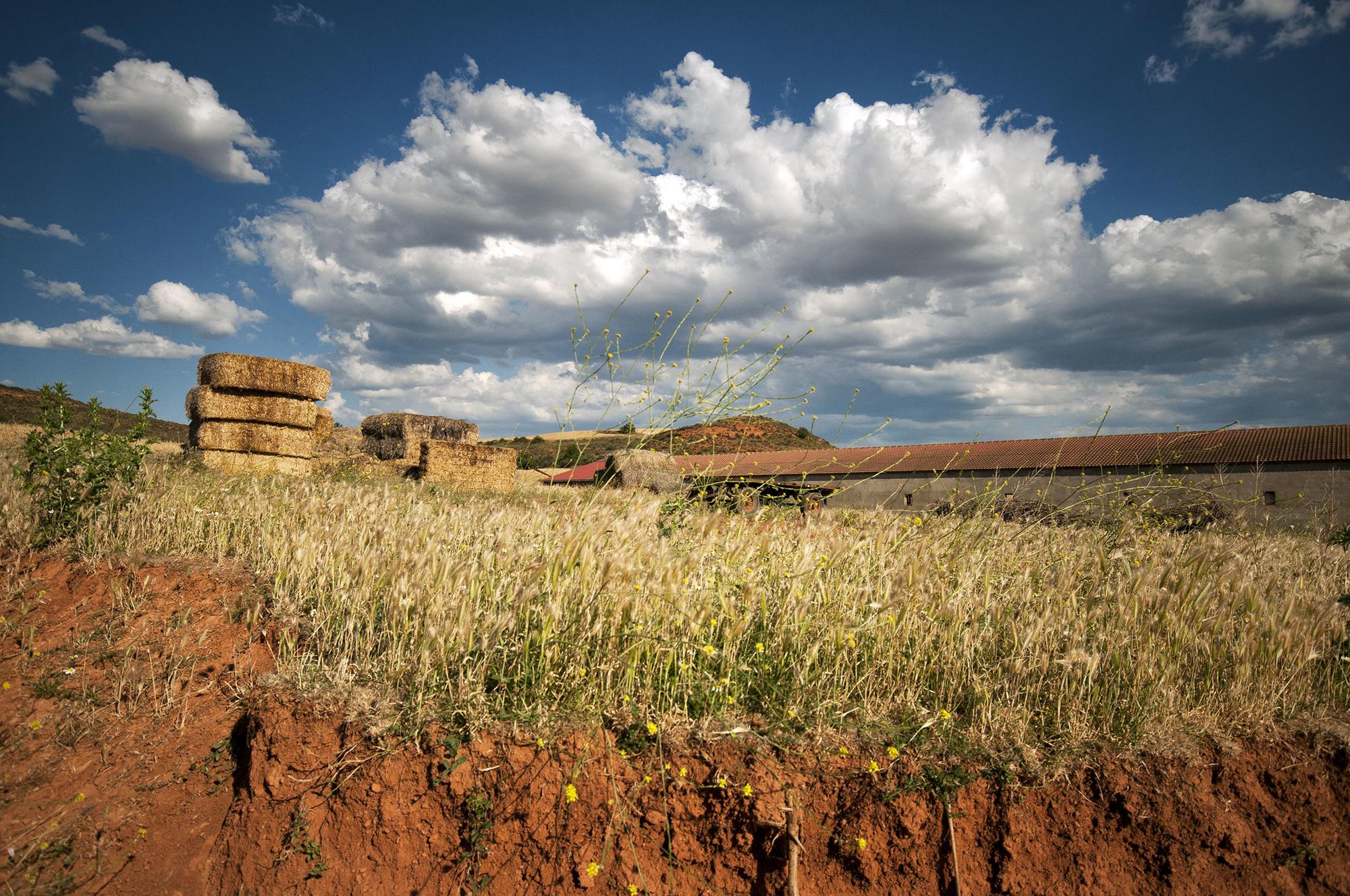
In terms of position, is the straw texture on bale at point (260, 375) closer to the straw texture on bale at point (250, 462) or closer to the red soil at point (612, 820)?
the straw texture on bale at point (250, 462)

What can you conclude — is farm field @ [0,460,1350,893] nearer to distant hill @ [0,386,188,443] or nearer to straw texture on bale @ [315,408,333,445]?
straw texture on bale @ [315,408,333,445]

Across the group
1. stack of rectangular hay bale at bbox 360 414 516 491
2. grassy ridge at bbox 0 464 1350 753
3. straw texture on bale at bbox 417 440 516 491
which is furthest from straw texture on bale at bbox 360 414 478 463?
grassy ridge at bbox 0 464 1350 753

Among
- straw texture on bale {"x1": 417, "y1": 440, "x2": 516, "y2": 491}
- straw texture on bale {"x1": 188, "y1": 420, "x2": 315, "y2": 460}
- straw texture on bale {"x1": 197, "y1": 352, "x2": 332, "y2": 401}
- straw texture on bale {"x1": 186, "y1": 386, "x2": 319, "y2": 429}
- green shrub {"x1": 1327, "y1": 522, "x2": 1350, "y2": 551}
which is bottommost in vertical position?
green shrub {"x1": 1327, "y1": 522, "x2": 1350, "y2": 551}

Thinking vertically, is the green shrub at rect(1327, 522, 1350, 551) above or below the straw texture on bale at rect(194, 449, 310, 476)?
below

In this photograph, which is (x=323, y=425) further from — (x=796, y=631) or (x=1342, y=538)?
(x=1342, y=538)

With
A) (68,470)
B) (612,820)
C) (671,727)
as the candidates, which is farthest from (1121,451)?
(68,470)

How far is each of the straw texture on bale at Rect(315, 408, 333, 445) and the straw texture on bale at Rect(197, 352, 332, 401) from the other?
367 centimetres

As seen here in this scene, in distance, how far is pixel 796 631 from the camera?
128 inches

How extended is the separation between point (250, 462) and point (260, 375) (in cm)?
157

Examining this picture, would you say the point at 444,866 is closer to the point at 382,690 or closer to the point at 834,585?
the point at 382,690

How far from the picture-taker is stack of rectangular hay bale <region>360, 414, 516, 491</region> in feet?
47.2

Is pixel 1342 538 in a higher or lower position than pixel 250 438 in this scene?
lower

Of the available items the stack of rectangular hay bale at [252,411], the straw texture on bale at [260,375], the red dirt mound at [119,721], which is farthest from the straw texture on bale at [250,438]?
the red dirt mound at [119,721]

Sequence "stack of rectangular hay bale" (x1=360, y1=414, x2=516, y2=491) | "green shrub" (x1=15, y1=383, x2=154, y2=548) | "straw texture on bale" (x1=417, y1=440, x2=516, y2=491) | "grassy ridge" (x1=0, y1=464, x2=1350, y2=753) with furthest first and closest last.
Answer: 1. "stack of rectangular hay bale" (x1=360, y1=414, x2=516, y2=491)
2. "straw texture on bale" (x1=417, y1=440, x2=516, y2=491)
3. "green shrub" (x1=15, y1=383, x2=154, y2=548)
4. "grassy ridge" (x1=0, y1=464, x2=1350, y2=753)
